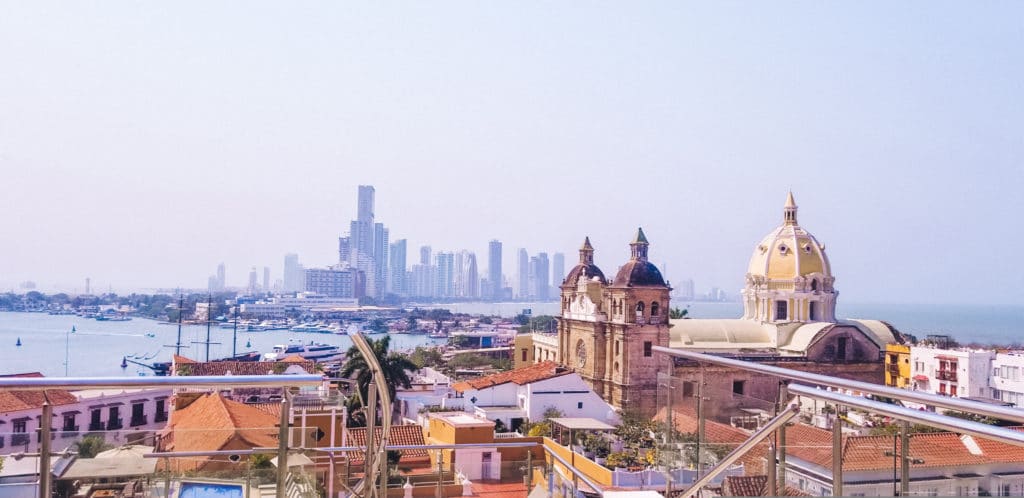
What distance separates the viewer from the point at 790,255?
27250 millimetres

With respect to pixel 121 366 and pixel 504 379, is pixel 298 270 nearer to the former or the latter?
pixel 121 366

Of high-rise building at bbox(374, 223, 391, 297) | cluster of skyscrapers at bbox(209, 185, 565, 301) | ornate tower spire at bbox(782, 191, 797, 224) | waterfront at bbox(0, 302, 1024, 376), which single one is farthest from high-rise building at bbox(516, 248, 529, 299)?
ornate tower spire at bbox(782, 191, 797, 224)

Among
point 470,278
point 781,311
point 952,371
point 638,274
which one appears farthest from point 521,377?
point 470,278

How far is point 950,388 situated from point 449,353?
29949mm

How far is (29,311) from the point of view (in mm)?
109562

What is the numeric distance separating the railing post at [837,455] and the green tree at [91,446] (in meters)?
1.93

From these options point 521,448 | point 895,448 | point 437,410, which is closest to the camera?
point 895,448

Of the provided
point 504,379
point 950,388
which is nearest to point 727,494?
point 504,379

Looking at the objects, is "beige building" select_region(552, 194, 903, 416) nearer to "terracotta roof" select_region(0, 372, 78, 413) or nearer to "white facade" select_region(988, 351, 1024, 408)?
"white facade" select_region(988, 351, 1024, 408)

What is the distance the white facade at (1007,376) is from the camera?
79.1 ft

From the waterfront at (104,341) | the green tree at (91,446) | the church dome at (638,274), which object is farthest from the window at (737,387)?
the waterfront at (104,341)

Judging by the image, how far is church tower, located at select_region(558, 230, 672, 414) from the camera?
22.2m

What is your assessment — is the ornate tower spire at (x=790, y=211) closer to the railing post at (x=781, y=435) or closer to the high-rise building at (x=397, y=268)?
the railing post at (x=781, y=435)

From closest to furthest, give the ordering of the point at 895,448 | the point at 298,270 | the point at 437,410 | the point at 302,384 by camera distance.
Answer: the point at 895,448 < the point at 302,384 < the point at 437,410 < the point at 298,270
